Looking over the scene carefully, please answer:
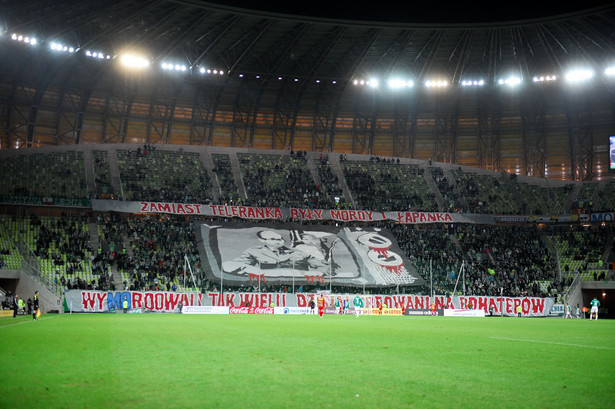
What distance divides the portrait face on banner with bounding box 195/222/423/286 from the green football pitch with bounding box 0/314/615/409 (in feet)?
116

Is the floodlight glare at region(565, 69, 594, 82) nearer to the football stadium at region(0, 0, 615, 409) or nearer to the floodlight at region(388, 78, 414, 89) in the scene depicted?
the football stadium at region(0, 0, 615, 409)

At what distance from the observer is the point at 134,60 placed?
5984cm

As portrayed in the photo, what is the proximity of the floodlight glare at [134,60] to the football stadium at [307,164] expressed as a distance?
0.29 m

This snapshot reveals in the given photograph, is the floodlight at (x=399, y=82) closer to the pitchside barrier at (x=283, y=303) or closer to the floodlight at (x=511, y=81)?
the floodlight at (x=511, y=81)

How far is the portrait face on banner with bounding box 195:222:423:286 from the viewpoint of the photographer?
185 ft

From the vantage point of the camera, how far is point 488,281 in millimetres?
58812

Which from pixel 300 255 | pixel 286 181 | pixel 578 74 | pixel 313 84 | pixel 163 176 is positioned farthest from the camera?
pixel 313 84

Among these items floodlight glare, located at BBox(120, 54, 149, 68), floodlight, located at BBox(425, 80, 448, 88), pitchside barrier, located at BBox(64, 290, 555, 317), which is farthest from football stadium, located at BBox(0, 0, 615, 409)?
floodlight, located at BBox(425, 80, 448, 88)

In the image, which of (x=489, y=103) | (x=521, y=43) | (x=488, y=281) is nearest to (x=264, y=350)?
(x=488, y=281)

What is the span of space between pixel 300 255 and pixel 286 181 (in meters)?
13.8

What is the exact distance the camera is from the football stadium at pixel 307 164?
162 feet

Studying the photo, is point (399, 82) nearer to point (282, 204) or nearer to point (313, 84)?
point (313, 84)

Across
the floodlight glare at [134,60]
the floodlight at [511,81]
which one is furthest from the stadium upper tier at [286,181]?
the floodlight at [511,81]

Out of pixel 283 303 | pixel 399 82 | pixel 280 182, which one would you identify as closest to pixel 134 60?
pixel 280 182
